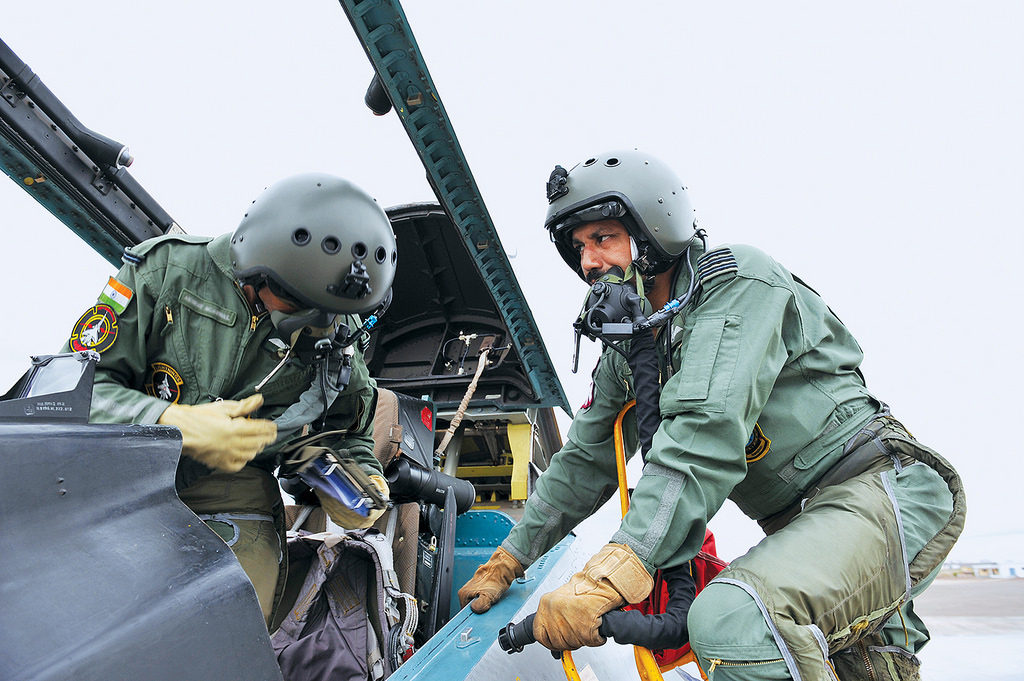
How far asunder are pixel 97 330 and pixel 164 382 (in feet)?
0.73

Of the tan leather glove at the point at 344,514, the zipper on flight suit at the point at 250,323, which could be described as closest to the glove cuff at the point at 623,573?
the tan leather glove at the point at 344,514

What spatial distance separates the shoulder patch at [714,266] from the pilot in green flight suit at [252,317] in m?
0.94

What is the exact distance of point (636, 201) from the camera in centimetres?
165

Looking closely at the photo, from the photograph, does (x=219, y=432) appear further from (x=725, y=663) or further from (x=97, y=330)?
(x=725, y=663)

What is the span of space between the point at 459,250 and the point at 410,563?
1.87m

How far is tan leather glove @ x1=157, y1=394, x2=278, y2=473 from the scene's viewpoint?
138 cm

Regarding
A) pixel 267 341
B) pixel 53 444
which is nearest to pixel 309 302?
pixel 267 341

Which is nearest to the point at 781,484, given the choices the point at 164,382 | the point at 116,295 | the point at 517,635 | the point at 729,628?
the point at 729,628

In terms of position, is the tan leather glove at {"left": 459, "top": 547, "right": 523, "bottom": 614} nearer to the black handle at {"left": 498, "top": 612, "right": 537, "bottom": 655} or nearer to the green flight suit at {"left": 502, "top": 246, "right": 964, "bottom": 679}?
the black handle at {"left": 498, "top": 612, "right": 537, "bottom": 655}

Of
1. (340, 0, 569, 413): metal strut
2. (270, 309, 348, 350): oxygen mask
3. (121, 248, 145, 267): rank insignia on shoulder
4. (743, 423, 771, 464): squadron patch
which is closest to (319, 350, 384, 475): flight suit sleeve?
(270, 309, 348, 350): oxygen mask

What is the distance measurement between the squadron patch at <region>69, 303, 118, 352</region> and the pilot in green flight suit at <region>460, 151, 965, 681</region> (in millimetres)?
1245

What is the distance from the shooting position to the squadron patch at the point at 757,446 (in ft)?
4.72

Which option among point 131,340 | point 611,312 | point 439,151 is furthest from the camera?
point 439,151

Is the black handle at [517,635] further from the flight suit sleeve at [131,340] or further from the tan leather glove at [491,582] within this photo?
the flight suit sleeve at [131,340]
